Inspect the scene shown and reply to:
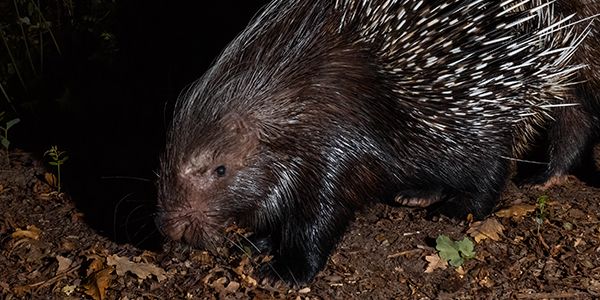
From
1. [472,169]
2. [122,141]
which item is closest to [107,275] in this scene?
[122,141]

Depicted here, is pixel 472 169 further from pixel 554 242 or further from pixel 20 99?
pixel 20 99

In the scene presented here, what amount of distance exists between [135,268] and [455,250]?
4.16 feet

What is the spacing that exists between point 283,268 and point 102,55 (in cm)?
190

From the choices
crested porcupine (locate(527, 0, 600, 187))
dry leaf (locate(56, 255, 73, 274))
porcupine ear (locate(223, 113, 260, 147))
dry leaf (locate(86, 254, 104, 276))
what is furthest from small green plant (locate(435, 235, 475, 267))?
dry leaf (locate(56, 255, 73, 274))

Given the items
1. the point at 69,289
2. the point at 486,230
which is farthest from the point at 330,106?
the point at 69,289

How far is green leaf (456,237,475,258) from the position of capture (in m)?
3.62

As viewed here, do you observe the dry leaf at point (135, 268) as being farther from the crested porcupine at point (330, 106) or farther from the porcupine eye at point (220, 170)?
the porcupine eye at point (220, 170)

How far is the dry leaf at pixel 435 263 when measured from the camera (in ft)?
11.7

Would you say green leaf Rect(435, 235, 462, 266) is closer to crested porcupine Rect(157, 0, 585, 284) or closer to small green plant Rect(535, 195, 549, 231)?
crested porcupine Rect(157, 0, 585, 284)

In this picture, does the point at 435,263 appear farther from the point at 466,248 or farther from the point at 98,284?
the point at 98,284

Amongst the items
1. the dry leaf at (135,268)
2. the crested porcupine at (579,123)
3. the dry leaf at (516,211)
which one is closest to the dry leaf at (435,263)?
the dry leaf at (516,211)

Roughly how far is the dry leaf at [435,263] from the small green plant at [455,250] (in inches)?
0.7

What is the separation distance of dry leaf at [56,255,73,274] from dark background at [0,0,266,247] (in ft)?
0.91

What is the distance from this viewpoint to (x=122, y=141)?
4.61 m
